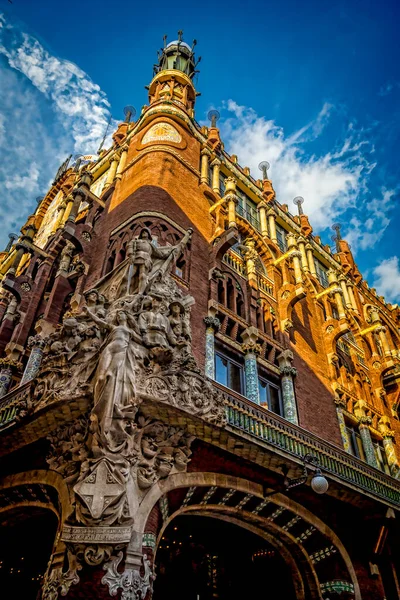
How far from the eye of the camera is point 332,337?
21812 millimetres

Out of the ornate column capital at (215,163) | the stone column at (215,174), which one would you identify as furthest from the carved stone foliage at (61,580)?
the ornate column capital at (215,163)

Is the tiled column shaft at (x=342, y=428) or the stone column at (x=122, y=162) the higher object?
the stone column at (x=122, y=162)

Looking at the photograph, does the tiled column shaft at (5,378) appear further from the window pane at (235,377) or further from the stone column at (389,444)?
the stone column at (389,444)

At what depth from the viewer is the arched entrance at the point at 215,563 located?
1270cm

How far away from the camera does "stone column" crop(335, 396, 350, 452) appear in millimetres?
18250

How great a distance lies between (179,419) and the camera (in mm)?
10320

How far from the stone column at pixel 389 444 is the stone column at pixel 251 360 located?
342 inches

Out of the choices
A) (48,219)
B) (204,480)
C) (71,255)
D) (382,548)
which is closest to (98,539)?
(204,480)

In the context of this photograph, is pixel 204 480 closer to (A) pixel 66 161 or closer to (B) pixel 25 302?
(B) pixel 25 302

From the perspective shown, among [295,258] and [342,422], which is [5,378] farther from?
[295,258]

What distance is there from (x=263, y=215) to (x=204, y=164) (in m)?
4.81

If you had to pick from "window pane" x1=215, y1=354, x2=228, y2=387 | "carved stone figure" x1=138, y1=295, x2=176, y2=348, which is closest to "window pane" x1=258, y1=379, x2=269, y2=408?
"window pane" x1=215, y1=354, x2=228, y2=387

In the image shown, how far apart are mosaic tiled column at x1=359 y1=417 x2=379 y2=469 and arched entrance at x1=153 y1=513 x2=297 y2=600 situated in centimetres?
717

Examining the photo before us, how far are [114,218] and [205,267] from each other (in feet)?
14.5
